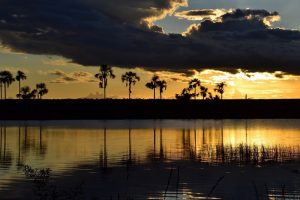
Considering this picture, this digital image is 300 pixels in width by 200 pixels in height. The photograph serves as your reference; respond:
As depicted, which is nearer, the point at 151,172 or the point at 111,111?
the point at 151,172

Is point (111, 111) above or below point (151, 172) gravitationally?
above

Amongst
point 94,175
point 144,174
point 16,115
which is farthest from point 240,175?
point 16,115

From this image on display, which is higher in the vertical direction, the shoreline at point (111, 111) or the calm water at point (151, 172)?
the shoreline at point (111, 111)

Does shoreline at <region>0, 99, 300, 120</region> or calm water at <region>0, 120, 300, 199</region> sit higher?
shoreline at <region>0, 99, 300, 120</region>

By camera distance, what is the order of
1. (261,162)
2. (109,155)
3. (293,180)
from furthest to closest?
(109,155)
(261,162)
(293,180)

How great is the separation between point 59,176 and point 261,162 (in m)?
16.2

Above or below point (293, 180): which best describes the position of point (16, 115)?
above

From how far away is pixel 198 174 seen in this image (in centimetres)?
3338

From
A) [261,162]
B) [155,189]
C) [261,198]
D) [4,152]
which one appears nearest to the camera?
[261,198]

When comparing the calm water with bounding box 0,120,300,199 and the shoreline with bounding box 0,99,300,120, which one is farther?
the shoreline with bounding box 0,99,300,120

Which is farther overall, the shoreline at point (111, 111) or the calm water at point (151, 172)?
the shoreline at point (111, 111)

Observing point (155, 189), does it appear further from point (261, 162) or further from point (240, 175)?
point (261, 162)

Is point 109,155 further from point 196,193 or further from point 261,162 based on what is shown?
point 196,193

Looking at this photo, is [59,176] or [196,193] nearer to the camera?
[196,193]
